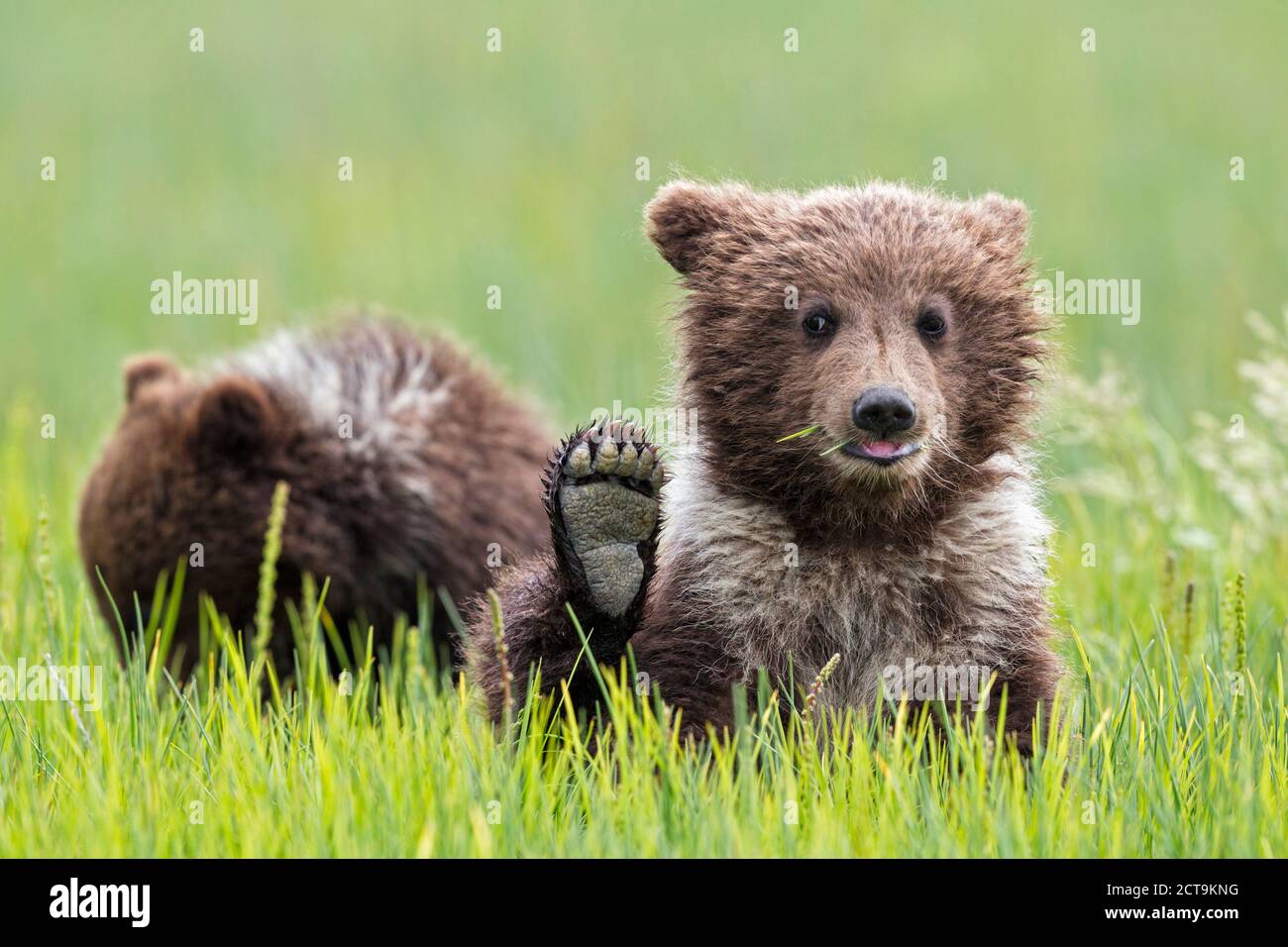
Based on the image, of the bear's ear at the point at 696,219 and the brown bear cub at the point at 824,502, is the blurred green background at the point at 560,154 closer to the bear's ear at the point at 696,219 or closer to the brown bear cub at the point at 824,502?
the bear's ear at the point at 696,219

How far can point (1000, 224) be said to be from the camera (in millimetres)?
Answer: 5090

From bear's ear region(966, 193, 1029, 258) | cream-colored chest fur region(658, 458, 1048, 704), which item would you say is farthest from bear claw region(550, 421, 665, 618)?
bear's ear region(966, 193, 1029, 258)

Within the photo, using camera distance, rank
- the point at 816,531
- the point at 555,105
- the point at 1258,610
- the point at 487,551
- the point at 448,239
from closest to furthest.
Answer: the point at 816,531, the point at 1258,610, the point at 487,551, the point at 448,239, the point at 555,105

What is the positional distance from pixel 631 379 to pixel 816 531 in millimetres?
2788

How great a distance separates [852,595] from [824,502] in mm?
274

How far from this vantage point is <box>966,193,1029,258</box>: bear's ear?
498 centimetres

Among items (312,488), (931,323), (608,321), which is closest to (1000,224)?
(931,323)

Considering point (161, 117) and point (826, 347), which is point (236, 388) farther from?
point (161, 117)

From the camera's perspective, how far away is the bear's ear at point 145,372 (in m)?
7.61

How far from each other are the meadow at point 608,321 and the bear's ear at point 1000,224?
1.35ft

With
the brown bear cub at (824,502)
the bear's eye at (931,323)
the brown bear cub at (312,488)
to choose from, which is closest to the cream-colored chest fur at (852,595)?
the brown bear cub at (824,502)
